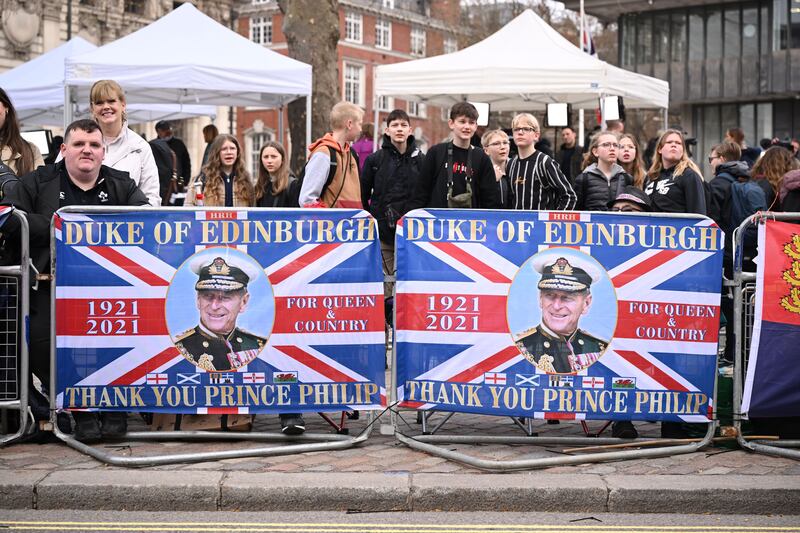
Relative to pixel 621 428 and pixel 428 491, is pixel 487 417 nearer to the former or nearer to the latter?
pixel 621 428

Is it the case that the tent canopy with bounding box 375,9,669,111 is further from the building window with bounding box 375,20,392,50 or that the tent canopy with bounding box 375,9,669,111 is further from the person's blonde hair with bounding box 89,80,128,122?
the building window with bounding box 375,20,392,50

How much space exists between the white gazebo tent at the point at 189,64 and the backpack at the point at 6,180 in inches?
249

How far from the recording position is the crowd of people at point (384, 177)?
272 inches

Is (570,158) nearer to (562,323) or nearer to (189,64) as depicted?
(189,64)

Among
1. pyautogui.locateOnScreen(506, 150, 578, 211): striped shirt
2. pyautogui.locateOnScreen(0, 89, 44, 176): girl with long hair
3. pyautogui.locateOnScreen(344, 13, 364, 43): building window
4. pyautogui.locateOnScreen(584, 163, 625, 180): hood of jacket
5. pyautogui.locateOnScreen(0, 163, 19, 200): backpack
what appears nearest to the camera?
pyautogui.locateOnScreen(0, 163, 19, 200): backpack

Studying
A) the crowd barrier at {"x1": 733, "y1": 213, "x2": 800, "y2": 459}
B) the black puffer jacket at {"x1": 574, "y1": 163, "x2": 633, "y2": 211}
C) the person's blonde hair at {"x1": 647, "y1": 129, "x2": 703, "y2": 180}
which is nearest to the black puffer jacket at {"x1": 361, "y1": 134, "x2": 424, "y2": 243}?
the black puffer jacket at {"x1": 574, "y1": 163, "x2": 633, "y2": 211}

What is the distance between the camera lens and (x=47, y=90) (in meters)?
17.0

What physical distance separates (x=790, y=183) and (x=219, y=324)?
15.0 ft

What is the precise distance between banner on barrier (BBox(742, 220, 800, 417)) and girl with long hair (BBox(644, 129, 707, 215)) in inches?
67.6

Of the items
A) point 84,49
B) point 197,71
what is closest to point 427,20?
point 84,49

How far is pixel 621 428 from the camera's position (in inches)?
269

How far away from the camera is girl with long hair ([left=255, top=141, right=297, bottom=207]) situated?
9812 mm

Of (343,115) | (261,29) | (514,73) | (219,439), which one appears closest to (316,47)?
(514,73)

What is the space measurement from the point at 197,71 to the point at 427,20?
5851 cm
